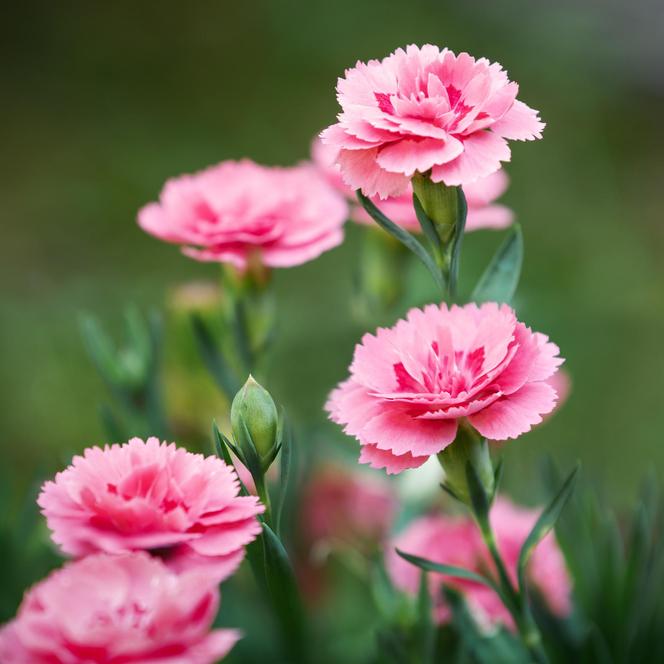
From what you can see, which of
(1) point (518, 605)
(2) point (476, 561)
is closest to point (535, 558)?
(2) point (476, 561)

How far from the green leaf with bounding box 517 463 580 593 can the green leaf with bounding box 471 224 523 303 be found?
0.38 feet

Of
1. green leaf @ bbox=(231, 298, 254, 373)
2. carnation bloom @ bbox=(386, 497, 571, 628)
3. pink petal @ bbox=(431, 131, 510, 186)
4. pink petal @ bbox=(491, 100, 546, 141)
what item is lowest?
carnation bloom @ bbox=(386, 497, 571, 628)

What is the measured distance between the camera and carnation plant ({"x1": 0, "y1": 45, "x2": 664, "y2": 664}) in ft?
1.50

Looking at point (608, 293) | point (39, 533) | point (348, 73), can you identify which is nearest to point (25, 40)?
point (608, 293)

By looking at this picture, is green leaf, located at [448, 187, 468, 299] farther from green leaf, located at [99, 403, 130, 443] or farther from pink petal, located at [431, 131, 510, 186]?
green leaf, located at [99, 403, 130, 443]

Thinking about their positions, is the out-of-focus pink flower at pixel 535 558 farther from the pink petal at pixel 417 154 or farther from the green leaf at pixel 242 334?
the pink petal at pixel 417 154

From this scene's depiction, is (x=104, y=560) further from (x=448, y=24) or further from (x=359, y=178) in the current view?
(x=448, y=24)

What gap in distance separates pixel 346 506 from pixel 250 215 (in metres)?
0.43

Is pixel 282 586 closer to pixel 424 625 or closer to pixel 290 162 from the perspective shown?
pixel 424 625

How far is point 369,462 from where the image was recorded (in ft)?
1.83

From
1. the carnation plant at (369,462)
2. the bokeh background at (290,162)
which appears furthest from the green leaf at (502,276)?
the bokeh background at (290,162)

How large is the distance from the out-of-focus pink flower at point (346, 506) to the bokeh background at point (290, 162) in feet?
0.84

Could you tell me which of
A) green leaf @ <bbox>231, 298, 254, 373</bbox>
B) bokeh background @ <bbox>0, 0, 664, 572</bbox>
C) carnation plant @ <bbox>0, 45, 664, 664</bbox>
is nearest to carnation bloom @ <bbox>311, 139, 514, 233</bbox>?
carnation plant @ <bbox>0, 45, 664, 664</bbox>

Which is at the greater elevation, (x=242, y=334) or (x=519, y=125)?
(x=519, y=125)
